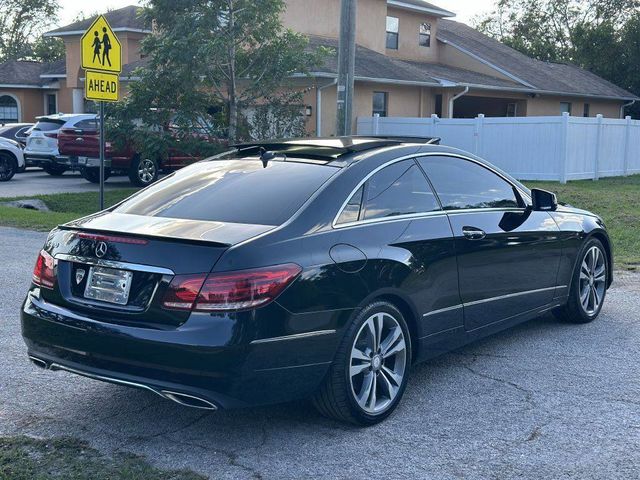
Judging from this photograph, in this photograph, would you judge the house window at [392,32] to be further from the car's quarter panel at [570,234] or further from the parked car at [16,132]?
the car's quarter panel at [570,234]

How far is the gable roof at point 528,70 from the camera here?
1276 inches

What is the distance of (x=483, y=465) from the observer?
4.25 m

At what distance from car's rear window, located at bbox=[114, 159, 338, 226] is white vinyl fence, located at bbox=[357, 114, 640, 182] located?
687 inches

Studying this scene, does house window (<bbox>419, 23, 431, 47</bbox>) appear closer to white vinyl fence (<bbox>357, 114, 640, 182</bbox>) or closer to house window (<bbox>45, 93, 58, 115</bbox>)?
white vinyl fence (<bbox>357, 114, 640, 182</bbox>)

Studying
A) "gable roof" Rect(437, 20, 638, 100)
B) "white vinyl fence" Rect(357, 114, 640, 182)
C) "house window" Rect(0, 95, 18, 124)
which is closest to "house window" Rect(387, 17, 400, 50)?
"gable roof" Rect(437, 20, 638, 100)

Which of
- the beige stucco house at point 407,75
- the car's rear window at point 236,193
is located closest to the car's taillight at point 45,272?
the car's rear window at point 236,193

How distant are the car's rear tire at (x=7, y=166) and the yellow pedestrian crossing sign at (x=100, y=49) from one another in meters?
12.5

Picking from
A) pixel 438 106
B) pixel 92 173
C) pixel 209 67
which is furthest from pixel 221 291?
pixel 438 106

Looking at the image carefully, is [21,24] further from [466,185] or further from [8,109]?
[466,185]

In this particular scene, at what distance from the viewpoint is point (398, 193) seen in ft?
17.5

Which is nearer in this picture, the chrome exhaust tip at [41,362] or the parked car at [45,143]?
the chrome exhaust tip at [41,362]

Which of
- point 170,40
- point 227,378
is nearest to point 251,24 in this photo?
point 170,40

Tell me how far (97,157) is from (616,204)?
40.4 feet

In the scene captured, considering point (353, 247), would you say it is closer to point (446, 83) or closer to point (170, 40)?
point (170, 40)
